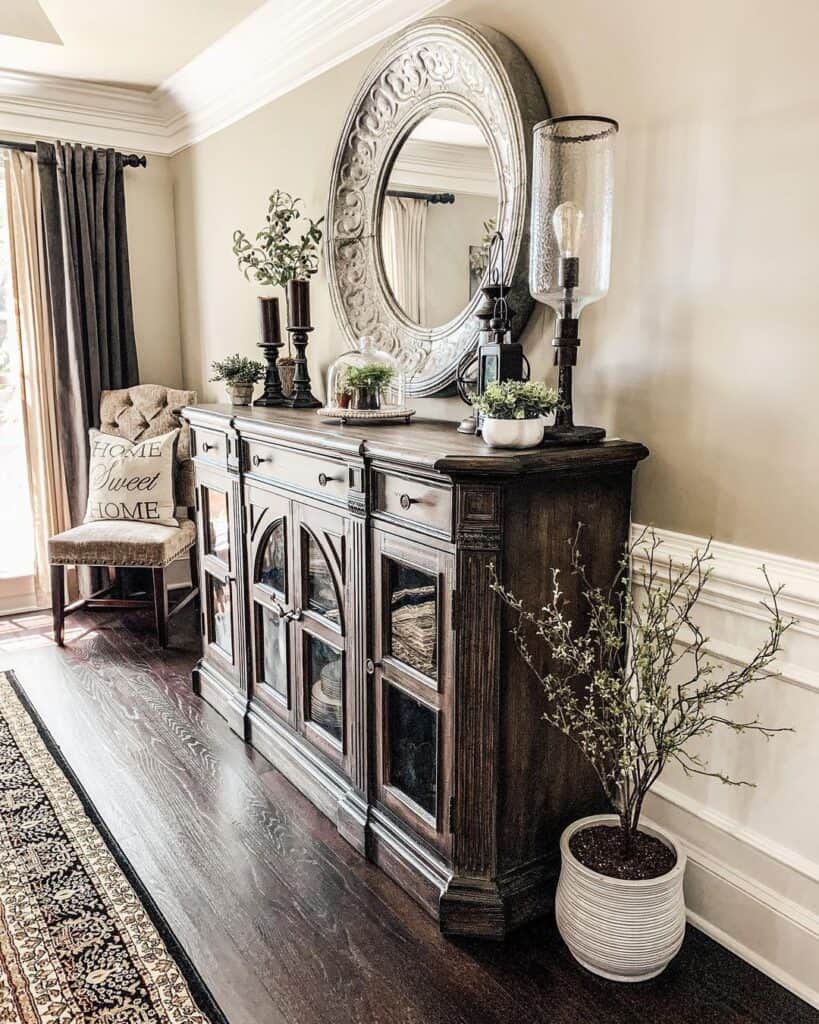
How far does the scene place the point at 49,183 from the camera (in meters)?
3.95

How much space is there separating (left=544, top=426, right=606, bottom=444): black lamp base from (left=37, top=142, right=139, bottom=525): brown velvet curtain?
294cm

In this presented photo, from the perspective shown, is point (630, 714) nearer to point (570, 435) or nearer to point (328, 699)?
point (570, 435)

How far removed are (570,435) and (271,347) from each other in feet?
5.16

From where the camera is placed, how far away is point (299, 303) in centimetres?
293

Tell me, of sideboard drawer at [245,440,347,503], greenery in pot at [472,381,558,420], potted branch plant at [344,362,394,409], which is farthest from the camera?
potted branch plant at [344,362,394,409]

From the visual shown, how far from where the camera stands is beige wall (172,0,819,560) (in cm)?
160

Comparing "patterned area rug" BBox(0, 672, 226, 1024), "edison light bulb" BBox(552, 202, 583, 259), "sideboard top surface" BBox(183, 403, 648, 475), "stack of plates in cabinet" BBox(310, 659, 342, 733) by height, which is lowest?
"patterned area rug" BBox(0, 672, 226, 1024)

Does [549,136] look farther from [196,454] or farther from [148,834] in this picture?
[148,834]

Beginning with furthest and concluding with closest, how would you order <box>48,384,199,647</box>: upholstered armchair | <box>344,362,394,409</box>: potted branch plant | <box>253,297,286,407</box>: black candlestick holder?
1. <box>48,384,199,647</box>: upholstered armchair
2. <box>253,297,286,407</box>: black candlestick holder
3. <box>344,362,394,409</box>: potted branch plant

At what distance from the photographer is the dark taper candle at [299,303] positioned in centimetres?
291

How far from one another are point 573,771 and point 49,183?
3.57 meters

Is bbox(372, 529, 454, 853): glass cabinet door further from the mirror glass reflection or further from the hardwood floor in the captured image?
the mirror glass reflection

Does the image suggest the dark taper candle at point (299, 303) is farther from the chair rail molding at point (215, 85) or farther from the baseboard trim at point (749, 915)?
the baseboard trim at point (749, 915)

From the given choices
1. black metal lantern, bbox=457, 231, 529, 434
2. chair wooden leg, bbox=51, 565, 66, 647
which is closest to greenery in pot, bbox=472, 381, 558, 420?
black metal lantern, bbox=457, 231, 529, 434
